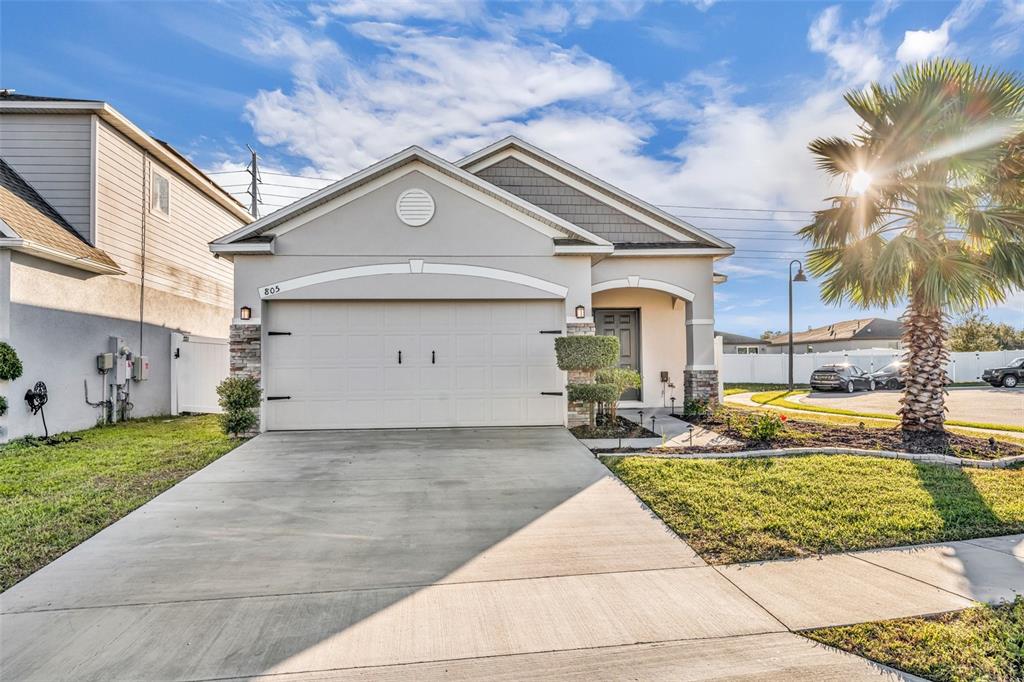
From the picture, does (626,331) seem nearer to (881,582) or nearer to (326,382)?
(326,382)

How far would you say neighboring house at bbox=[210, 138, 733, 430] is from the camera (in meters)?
9.05

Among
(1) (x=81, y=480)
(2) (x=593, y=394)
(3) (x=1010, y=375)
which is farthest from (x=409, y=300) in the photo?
(3) (x=1010, y=375)

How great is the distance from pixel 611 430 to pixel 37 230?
10.7 metres

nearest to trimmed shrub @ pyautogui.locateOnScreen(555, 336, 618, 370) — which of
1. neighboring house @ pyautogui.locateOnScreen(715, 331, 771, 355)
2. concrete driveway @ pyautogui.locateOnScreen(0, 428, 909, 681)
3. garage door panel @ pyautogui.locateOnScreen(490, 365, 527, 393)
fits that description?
garage door panel @ pyautogui.locateOnScreen(490, 365, 527, 393)

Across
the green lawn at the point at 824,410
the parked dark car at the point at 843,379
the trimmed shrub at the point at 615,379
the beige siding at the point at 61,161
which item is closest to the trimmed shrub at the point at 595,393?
the trimmed shrub at the point at 615,379

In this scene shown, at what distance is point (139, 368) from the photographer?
11.3 metres

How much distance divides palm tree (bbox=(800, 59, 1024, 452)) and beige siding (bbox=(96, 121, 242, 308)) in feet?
45.6

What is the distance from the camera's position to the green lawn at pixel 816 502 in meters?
4.36

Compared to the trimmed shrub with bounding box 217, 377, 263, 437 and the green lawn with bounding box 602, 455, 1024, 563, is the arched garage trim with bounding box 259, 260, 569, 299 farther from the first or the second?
the green lawn with bounding box 602, 455, 1024, 563

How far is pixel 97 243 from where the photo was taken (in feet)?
34.0

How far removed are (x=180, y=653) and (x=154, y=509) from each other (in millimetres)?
3111

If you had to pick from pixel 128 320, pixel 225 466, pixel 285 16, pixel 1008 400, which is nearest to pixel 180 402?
pixel 128 320

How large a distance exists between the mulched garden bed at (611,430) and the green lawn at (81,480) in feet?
18.9

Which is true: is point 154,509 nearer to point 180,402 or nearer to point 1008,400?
point 180,402
